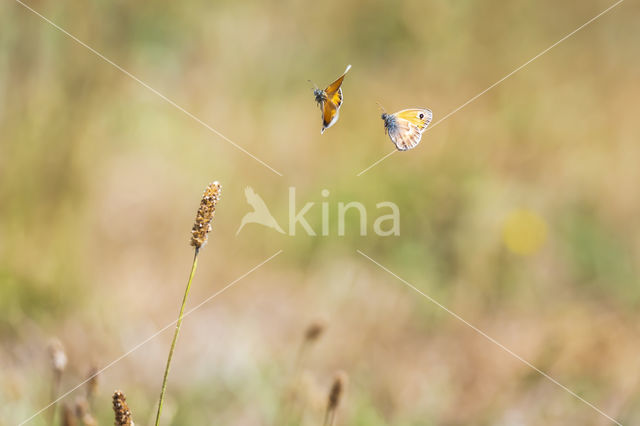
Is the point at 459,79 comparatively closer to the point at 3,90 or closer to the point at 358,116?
the point at 358,116

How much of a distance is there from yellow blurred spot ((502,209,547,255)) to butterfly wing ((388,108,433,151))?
1.54 meters

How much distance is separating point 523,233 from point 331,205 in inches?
32.7

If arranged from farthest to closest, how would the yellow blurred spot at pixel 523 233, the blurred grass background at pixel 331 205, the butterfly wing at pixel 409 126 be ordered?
1. the yellow blurred spot at pixel 523 233
2. the blurred grass background at pixel 331 205
3. the butterfly wing at pixel 409 126

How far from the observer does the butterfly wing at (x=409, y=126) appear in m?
0.88

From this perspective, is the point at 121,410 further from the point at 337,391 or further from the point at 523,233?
the point at 523,233

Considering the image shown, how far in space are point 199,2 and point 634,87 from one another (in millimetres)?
2459

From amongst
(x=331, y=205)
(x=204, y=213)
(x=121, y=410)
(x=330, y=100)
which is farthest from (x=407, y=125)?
(x=331, y=205)

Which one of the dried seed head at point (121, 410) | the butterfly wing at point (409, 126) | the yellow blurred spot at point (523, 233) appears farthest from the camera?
the yellow blurred spot at point (523, 233)

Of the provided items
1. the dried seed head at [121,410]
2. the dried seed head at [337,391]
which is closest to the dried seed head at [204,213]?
the dried seed head at [121,410]

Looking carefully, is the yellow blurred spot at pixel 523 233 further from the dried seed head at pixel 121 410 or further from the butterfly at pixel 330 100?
the dried seed head at pixel 121 410

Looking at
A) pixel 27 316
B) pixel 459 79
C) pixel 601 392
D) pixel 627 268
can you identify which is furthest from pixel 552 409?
pixel 459 79

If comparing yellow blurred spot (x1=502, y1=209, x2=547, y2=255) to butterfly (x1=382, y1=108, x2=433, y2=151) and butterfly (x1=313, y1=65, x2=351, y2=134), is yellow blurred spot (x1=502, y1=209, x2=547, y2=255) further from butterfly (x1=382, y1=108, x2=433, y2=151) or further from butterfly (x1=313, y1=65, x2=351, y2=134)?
butterfly (x1=313, y1=65, x2=351, y2=134)

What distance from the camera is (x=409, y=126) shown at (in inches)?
39.5

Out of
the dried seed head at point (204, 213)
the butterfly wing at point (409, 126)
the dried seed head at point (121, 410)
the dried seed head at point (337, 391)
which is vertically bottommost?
the dried seed head at point (121, 410)
